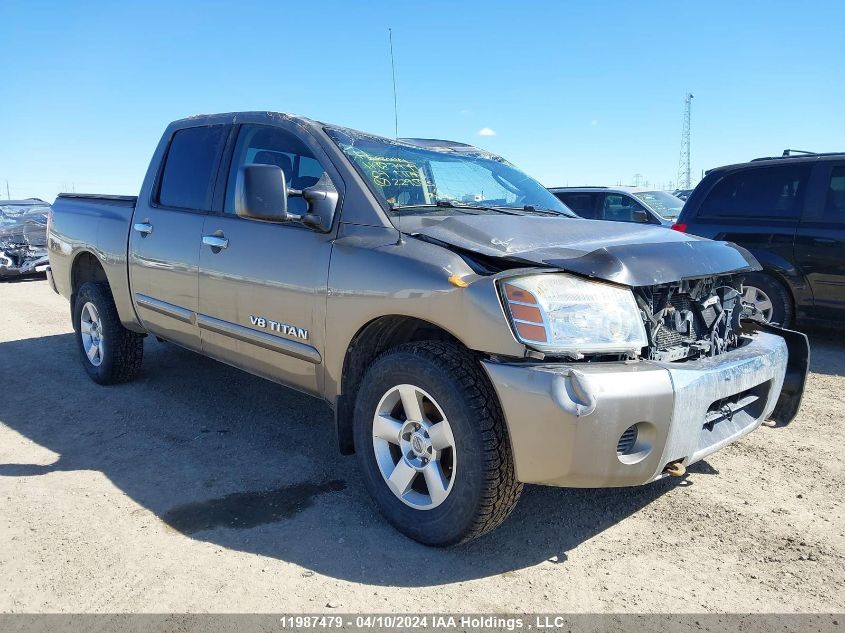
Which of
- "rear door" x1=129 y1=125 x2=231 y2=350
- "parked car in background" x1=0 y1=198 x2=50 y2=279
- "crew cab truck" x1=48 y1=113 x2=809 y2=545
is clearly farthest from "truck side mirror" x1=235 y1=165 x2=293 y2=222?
"parked car in background" x1=0 y1=198 x2=50 y2=279

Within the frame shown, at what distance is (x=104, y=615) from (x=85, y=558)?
452 millimetres

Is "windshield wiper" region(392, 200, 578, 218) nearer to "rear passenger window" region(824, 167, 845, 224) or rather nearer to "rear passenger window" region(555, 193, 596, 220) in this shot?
"rear passenger window" region(824, 167, 845, 224)

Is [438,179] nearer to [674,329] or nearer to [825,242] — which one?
[674,329]

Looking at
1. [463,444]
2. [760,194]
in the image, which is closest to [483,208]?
[463,444]

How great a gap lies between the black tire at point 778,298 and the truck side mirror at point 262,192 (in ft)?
16.4

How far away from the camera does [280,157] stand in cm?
362

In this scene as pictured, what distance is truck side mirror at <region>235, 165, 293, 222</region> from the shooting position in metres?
2.91

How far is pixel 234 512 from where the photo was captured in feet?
9.85

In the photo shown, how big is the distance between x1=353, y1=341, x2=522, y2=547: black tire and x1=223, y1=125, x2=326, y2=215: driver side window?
1.16 metres

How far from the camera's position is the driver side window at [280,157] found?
3402 millimetres

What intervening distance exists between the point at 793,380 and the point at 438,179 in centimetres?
213

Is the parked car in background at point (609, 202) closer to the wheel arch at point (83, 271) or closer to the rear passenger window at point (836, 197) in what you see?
the rear passenger window at point (836, 197)

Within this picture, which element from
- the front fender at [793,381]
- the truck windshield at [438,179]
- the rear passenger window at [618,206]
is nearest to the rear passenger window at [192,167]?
the truck windshield at [438,179]

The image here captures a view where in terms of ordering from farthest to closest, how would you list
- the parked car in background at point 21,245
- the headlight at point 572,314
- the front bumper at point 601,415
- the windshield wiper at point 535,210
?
the parked car in background at point 21,245
the windshield wiper at point 535,210
the headlight at point 572,314
the front bumper at point 601,415
